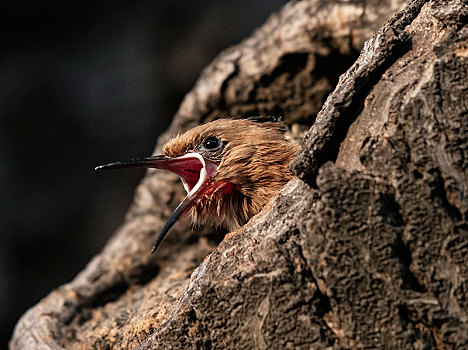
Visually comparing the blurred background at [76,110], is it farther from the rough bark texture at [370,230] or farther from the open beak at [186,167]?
the rough bark texture at [370,230]

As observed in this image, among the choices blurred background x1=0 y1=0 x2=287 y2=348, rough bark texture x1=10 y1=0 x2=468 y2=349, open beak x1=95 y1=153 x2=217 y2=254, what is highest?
blurred background x1=0 y1=0 x2=287 y2=348

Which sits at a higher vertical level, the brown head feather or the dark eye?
the dark eye

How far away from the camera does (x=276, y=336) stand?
65.1 inches

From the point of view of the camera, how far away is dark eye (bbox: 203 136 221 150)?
2928mm

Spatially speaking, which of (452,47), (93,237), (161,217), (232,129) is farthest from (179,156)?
(93,237)

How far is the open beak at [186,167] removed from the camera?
108 inches

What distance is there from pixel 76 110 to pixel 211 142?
11.3ft

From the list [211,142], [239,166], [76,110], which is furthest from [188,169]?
[76,110]

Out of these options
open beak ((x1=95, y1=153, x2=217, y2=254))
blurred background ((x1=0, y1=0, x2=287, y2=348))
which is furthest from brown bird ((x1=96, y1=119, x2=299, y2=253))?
blurred background ((x1=0, y1=0, x2=287, y2=348))

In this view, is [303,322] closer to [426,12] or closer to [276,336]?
[276,336]

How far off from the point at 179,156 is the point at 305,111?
3.67 feet

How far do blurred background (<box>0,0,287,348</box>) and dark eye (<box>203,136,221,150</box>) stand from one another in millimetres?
3018

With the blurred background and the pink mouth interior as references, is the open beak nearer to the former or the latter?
the pink mouth interior

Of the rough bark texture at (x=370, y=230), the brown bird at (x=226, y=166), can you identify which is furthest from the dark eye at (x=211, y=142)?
the rough bark texture at (x=370, y=230)
